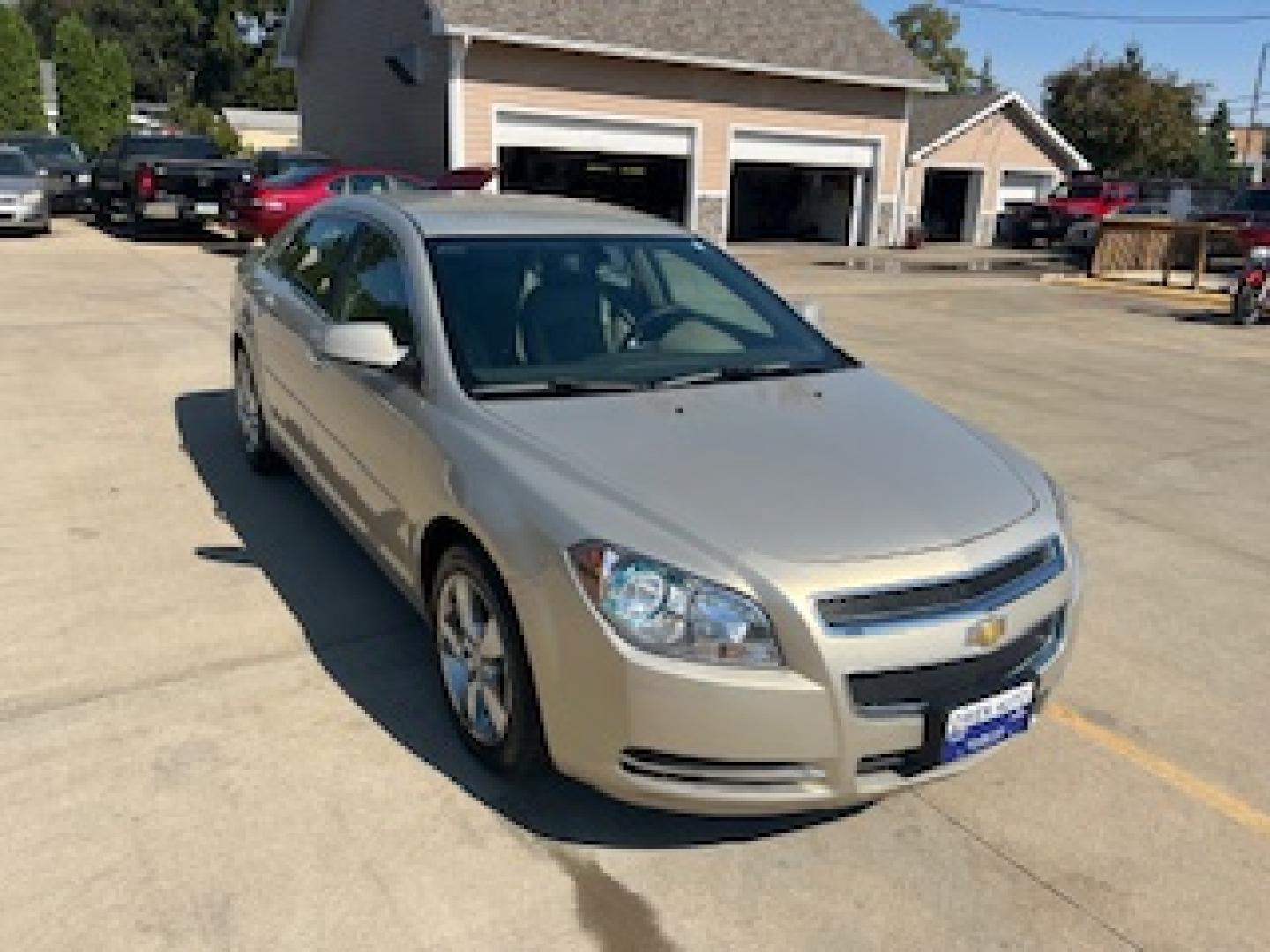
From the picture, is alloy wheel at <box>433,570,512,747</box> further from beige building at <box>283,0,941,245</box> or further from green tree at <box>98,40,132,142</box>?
green tree at <box>98,40,132,142</box>

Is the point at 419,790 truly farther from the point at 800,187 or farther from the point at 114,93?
the point at 114,93

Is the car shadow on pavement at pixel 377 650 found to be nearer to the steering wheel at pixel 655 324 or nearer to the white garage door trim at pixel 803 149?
Answer: the steering wheel at pixel 655 324

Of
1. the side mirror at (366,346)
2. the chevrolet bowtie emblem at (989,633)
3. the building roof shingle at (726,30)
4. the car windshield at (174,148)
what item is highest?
the building roof shingle at (726,30)

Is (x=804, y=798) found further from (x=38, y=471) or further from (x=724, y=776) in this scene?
(x=38, y=471)

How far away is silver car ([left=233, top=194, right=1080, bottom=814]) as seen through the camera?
7.77 feet

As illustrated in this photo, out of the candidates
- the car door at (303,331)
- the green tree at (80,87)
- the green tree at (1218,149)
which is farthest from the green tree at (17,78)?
the green tree at (1218,149)

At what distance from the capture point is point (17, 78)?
38.0 metres

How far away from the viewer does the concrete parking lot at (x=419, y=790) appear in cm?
247

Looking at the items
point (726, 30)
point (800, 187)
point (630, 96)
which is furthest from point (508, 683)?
point (800, 187)

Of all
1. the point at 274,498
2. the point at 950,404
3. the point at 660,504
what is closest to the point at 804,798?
the point at 660,504

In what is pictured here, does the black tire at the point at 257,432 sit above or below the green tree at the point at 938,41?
below

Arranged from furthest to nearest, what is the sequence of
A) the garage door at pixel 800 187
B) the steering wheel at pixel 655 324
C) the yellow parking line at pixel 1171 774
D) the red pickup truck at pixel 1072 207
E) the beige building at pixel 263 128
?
the beige building at pixel 263 128 → the red pickup truck at pixel 1072 207 → the garage door at pixel 800 187 → the steering wheel at pixel 655 324 → the yellow parking line at pixel 1171 774

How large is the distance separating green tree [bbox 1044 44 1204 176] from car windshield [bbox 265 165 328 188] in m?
34.3

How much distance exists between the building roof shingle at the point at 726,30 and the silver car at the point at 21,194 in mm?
7055
